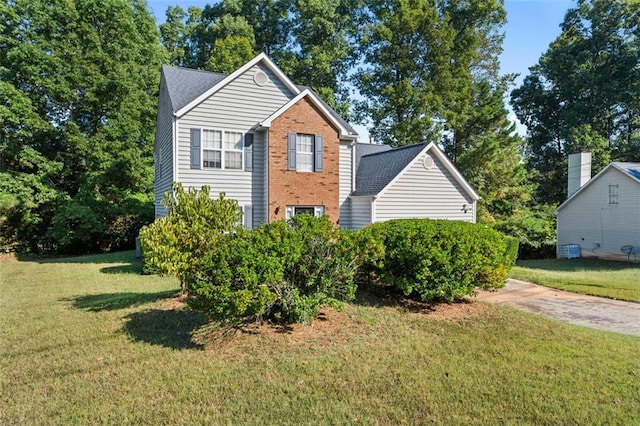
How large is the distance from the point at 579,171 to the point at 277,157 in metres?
21.2

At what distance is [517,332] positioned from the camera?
650 centimetres

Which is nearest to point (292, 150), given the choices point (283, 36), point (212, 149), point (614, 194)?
point (212, 149)

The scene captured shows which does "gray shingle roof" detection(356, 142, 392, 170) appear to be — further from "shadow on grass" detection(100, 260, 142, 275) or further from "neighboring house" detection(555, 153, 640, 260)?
"neighboring house" detection(555, 153, 640, 260)

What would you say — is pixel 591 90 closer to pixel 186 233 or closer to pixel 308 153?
pixel 308 153

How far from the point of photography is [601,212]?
21.8 m

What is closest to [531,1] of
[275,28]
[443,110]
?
[443,110]

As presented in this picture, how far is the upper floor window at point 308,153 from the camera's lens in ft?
46.6

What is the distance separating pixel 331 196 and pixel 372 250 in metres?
8.00

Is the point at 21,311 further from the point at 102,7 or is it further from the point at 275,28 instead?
the point at 275,28

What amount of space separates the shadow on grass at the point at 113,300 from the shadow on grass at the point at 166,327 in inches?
36.8

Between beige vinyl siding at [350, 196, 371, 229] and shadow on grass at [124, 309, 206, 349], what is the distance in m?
8.94

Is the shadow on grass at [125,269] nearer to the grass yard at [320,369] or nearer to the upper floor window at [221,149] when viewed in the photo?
the upper floor window at [221,149]

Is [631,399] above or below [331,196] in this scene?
below

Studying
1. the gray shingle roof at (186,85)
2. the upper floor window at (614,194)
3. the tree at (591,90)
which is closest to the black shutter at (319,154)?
the gray shingle roof at (186,85)
